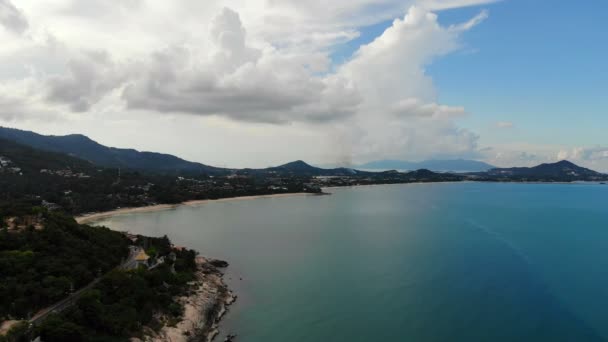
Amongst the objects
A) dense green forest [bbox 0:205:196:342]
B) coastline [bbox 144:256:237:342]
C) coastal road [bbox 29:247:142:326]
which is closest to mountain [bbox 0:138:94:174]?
dense green forest [bbox 0:205:196:342]

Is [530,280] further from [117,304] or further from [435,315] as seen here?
[117,304]

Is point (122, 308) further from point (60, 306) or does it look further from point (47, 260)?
point (47, 260)

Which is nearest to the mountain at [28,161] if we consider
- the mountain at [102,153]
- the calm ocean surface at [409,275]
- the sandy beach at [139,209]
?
the sandy beach at [139,209]

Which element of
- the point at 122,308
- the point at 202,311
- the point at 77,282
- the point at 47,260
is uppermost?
the point at 47,260

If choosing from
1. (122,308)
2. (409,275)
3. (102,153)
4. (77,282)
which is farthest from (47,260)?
(102,153)

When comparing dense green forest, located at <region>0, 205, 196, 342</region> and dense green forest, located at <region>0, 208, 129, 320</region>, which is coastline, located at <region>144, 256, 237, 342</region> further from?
dense green forest, located at <region>0, 208, 129, 320</region>
